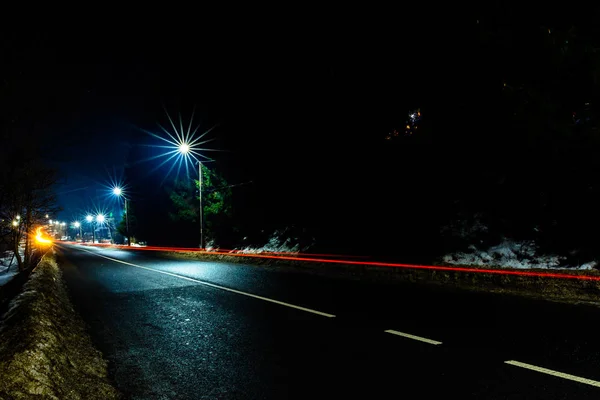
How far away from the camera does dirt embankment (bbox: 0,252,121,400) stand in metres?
3.22

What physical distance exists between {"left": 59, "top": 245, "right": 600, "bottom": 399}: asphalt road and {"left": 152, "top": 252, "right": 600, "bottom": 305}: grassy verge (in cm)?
81

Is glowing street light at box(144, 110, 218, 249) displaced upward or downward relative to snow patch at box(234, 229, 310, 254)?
upward

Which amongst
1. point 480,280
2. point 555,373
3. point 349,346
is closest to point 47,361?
point 349,346

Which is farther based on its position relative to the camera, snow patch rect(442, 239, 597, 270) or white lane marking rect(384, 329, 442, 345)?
snow patch rect(442, 239, 597, 270)

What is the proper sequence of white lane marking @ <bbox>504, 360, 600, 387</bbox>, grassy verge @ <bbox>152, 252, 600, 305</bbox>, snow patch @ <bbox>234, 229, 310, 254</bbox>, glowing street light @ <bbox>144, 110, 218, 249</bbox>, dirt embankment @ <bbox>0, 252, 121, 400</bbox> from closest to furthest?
1. dirt embankment @ <bbox>0, 252, 121, 400</bbox>
2. white lane marking @ <bbox>504, 360, 600, 387</bbox>
3. grassy verge @ <bbox>152, 252, 600, 305</bbox>
4. snow patch @ <bbox>234, 229, 310, 254</bbox>
5. glowing street light @ <bbox>144, 110, 218, 249</bbox>

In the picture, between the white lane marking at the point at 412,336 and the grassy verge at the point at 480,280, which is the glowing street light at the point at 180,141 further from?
the white lane marking at the point at 412,336

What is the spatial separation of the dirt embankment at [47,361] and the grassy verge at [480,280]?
8.16 metres

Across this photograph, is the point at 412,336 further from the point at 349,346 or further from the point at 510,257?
the point at 510,257

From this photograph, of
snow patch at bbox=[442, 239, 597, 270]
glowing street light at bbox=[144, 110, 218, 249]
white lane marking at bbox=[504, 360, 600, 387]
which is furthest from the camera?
glowing street light at bbox=[144, 110, 218, 249]

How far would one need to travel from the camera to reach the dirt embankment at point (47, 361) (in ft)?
10.6

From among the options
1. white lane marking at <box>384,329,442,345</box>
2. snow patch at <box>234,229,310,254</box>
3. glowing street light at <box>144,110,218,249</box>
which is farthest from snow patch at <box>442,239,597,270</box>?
glowing street light at <box>144,110,218,249</box>

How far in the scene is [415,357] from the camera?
173 inches

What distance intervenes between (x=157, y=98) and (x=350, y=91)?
33.8 m

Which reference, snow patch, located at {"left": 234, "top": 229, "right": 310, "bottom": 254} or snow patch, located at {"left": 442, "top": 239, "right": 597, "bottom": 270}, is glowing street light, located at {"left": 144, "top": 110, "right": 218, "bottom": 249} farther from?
snow patch, located at {"left": 442, "top": 239, "right": 597, "bottom": 270}
